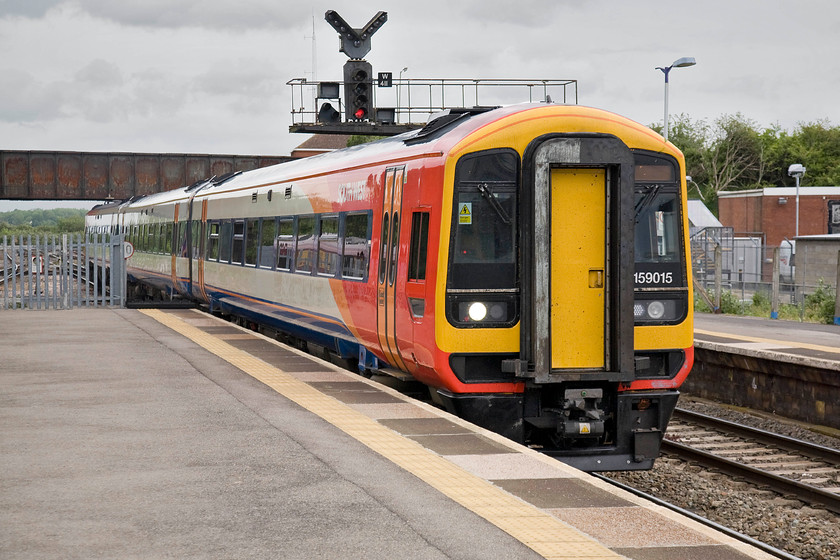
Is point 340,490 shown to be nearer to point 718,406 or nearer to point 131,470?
point 131,470

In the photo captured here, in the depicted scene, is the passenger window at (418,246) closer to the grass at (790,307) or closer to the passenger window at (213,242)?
the passenger window at (213,242)

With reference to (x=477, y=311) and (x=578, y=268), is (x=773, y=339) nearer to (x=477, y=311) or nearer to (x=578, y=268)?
(x=578, y=268)

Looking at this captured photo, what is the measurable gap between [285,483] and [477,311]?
3029 millimetres

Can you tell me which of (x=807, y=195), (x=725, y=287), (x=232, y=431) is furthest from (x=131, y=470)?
(x=807, y=195)

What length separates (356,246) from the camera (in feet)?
40.2

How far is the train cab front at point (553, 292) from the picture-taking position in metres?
9.32

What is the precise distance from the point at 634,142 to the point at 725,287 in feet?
74.0

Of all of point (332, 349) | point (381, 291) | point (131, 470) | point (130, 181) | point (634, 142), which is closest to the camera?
point (131, 470)

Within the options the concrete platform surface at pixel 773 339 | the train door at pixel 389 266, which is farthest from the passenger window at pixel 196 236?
the train door at pixel 389 266

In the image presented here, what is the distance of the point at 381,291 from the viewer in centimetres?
1109

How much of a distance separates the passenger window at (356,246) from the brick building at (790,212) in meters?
43.2

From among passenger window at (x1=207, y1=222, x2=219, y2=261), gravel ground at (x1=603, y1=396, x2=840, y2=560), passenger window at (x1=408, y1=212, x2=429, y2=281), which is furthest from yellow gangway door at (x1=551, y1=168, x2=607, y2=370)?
passenger window at (x1=207, y1=222, x2=219, y2=261)

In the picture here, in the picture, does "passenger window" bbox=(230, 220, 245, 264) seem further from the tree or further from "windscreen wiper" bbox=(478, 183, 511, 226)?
the tree

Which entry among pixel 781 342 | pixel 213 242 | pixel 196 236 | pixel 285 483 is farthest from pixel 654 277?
pixel 196 236
